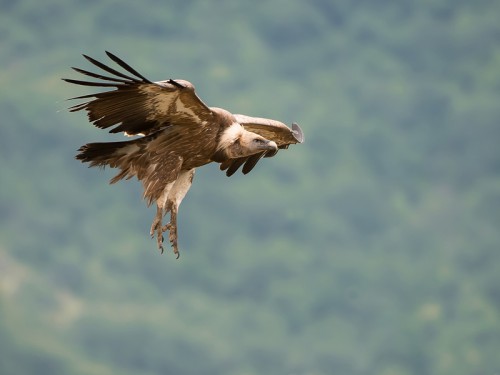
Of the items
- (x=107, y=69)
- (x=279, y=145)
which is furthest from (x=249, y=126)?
(x=107, y=69)

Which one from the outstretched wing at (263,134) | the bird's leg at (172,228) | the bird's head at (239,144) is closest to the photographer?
the bird's leg at (172,228)

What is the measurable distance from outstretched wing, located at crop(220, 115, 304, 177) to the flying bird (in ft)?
2.14

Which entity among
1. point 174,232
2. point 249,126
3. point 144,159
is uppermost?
point 249,126

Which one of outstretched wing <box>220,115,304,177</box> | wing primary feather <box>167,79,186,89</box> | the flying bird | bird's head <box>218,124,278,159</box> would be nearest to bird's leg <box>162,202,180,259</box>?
the flying bird

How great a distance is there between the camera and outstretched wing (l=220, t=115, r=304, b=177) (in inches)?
523

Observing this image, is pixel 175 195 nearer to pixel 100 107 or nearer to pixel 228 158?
pixel 228 158

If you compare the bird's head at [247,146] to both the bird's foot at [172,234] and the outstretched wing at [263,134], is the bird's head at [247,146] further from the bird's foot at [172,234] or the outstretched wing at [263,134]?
the bird's foot at [172,234]

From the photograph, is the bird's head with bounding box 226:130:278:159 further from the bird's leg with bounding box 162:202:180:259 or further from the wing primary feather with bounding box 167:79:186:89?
the wing primary feather with bounding box 167:79:186:89

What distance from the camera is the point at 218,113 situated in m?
12.0

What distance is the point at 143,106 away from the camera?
11539 mm

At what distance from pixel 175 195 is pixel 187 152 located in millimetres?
578

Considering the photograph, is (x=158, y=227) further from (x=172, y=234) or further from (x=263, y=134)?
(x=263, y=134)

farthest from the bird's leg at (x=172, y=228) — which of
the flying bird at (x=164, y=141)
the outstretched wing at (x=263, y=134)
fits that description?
the outstretched wing at (x=263, y=134)

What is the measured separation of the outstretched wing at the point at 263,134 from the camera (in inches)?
523
